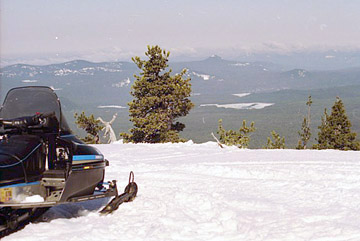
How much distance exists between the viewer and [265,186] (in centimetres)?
767

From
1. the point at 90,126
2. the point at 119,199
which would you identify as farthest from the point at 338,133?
the point at 119,199

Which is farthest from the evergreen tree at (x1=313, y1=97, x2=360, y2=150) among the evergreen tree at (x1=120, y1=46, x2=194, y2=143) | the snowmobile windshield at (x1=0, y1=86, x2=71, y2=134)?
the snowmobile windshield at (x1=0, y1=86, x2=71, y2=134)

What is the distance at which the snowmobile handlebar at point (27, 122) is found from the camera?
4895 mm

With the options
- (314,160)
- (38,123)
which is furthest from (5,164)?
(314,160)

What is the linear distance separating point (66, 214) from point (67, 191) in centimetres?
79

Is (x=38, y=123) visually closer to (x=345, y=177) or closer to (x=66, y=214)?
(x=66, y=214)

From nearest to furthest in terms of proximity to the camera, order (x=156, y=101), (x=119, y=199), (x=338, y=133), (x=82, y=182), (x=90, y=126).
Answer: (x=82, y=182) < (x=119, y=199) < (x=156, y=101) < (x=90, y=126) < (x=338, y=133)

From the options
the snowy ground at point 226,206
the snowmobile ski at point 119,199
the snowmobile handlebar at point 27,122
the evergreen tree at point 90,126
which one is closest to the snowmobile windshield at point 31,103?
the snowmobile handlebar at point 27,122

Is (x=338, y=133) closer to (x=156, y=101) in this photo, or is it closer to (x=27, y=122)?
(x=156, y=101)

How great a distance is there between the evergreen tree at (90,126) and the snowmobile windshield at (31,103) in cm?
2410

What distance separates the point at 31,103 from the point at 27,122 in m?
0.42

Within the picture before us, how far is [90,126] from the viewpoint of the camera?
29750 millimetres

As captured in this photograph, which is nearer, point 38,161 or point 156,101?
point 38,161

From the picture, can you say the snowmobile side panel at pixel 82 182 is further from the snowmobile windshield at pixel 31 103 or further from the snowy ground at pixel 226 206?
the snowmobile windshield at pixel 31 103
